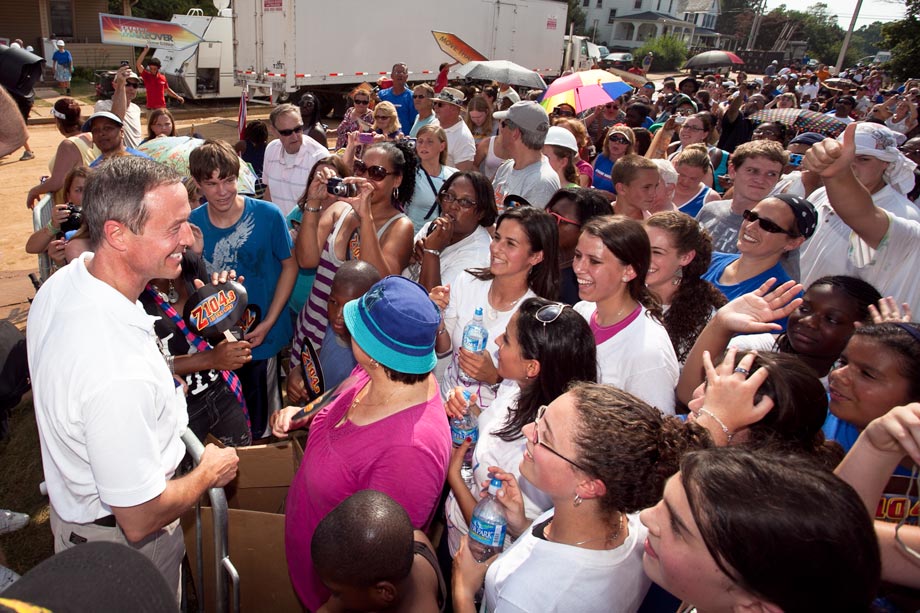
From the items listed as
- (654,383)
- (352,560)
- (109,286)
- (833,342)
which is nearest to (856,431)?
(833,342)

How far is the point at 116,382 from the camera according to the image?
71.2 inches

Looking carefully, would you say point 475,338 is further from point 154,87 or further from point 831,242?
point 154,87

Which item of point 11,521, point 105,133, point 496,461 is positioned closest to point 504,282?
point 496,461

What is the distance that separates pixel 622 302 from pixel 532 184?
7.78ft

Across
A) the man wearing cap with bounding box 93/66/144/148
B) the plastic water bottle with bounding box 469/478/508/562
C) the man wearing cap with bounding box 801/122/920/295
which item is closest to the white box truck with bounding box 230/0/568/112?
the man wearing cap with bounding box 93/66/144/148

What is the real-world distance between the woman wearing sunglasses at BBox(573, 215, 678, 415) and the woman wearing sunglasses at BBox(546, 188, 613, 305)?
27.0 inches

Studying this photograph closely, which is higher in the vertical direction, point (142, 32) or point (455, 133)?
point (142, 32)

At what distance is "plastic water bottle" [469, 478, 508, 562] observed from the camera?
204 cm

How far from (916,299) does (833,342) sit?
1.37m

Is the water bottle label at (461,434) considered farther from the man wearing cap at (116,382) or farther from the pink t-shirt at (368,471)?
the man wearing cap at (116,382)

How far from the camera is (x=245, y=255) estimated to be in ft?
12.7

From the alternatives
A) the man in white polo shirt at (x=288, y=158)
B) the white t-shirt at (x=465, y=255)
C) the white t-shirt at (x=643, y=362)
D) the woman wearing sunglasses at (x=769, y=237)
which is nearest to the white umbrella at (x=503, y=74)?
the man in white polo shirt at (x=288, y=158)

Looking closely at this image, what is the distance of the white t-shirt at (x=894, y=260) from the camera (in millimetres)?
3324

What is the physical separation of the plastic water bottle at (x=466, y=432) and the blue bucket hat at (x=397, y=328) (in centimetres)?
53
